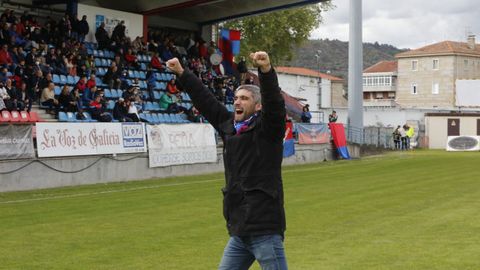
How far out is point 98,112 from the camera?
25969 millimetres

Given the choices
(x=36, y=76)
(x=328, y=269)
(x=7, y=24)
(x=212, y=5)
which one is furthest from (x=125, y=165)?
(x=212, y=5)

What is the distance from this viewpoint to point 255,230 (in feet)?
17.5

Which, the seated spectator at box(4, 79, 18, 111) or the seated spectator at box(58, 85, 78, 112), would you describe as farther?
the seated spectator at box(58, 85, 78, 112)

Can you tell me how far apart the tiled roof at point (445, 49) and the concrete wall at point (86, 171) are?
9464 centimetres

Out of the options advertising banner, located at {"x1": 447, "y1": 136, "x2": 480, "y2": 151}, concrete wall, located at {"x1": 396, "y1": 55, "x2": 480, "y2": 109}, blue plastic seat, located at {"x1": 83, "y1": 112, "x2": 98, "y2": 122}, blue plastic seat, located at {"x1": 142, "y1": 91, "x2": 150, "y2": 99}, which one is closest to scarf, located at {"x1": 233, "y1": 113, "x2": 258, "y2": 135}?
blue plastic seat, located at {"x1": 83, "y1": 112, "x2": 98, "y2": 122}

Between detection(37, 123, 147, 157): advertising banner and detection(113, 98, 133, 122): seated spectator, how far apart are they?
1.74 metres

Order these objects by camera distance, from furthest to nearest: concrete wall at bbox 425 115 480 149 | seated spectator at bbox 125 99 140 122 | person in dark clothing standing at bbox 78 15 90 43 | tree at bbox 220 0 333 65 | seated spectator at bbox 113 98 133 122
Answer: tree at bbox 220 0 333 65 < concrete wall at bbox 425 115 480 149 < person in dark clothing standing at bbox 78 15 90 43 < seated spectator at bbox 125 99 140 122 < seated spectator at bbox 113 98 133 122

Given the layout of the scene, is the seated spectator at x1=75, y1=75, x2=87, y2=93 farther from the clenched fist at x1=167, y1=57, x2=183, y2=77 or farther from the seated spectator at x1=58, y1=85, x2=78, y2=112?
the clenched fist at x1=167, y1=57, x2=183, y2=77

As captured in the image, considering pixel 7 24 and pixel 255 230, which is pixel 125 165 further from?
pixel 255 230

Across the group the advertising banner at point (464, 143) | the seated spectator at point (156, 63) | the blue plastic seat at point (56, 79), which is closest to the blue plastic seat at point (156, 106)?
the seated spectator at point (156, 63)

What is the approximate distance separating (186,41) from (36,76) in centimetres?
1560

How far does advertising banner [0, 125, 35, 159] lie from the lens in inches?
794

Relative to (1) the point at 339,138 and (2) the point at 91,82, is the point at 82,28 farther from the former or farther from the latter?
(1) the point at 339,138

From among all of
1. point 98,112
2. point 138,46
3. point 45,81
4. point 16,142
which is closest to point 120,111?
point 98,112
